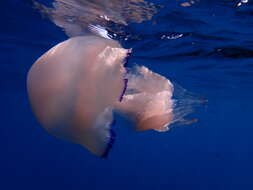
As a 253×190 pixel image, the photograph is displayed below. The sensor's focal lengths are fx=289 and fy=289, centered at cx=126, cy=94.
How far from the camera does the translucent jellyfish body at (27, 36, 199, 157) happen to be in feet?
9.05

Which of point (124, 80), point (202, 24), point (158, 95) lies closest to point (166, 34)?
point (202, 24)

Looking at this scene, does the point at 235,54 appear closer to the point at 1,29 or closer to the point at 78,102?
the point at 1,29

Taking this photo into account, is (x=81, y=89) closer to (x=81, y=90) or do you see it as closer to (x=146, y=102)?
(x=81, y=90)

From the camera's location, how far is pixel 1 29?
1039 centimetres

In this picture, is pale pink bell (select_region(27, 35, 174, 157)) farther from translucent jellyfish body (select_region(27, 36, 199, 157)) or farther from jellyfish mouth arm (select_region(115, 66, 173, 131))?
jellyfish mouth arm (select_region(115, 66, 173, 131))

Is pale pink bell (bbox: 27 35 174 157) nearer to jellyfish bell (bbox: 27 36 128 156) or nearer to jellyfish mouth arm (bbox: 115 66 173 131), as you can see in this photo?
jellyfish bell (bbox: 27 36 128 156)

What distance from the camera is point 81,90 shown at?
280 cm

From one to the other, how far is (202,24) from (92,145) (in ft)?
21.1

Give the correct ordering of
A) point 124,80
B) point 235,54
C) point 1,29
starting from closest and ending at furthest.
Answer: point 124,80, point 1,29, point 235,54

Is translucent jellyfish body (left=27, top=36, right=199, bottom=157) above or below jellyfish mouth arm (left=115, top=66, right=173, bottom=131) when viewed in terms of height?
above

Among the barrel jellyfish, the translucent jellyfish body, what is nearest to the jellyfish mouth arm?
the barrel jellyfish

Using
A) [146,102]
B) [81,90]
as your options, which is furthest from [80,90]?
[146,102]

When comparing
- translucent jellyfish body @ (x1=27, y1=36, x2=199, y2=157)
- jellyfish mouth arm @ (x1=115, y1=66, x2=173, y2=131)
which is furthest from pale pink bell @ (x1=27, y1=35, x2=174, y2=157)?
jellyfish mouth arm @ (x1=115, y1=66, x2=173, y2=131)

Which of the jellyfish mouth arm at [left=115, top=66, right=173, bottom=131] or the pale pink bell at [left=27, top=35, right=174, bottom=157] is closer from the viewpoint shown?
the pale pink bell at [left=27, top=35, right=174, bottom=157]
